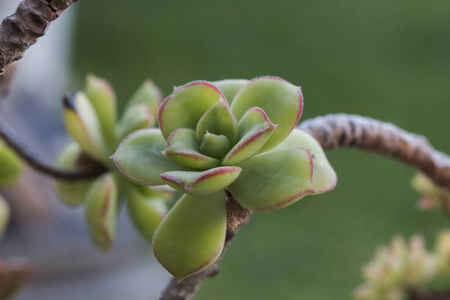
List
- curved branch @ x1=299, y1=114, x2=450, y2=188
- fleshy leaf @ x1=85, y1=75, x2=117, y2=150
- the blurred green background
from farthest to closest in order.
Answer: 1. the blurred green background
2. fleshy leaf @ x1=85, y1=75, x2=117, y2=150
3. curved branch @ x1=299, y1=114, x2=450, y2=188

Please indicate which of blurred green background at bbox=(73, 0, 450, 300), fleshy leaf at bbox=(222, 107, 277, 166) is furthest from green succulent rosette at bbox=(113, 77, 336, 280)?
blurred green background at bbox=(73, 0, 450, 300)

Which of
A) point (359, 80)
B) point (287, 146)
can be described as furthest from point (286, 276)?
point (287, 146)

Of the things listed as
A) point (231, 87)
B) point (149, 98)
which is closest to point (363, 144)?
point (231, 87)

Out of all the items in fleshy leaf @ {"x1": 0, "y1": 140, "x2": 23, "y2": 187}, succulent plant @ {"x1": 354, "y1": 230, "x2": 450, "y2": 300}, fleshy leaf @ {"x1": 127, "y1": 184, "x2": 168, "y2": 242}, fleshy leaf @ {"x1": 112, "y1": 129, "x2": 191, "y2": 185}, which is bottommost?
succulent plant @ {"x1": 354, "y1": 230, "x2": 450, "y2": 300}

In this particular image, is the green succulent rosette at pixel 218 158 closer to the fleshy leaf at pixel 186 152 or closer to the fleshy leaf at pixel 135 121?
the fleshy leaf at pixel 186 152

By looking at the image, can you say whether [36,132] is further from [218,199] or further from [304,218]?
[218,199]

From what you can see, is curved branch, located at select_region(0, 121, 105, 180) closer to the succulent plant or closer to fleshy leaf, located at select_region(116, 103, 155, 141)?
fleshy leaf, located at select_region(116, 103, 155, 141)

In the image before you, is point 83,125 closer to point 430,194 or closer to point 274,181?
point 274,181
